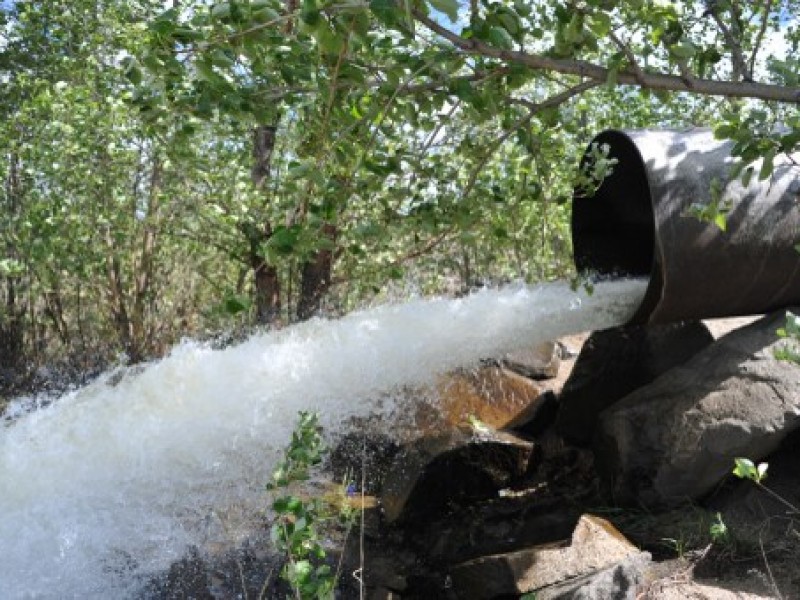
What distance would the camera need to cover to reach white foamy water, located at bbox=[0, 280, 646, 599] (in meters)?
4.84

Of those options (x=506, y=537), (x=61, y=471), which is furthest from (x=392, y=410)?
(x=61, y=471)

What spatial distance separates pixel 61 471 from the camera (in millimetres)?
5230

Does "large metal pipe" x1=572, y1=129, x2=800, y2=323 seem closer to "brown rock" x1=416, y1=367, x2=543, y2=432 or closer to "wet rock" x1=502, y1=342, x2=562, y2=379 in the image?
"brown rock" x1=416, y1=367, x2=543, y2=432

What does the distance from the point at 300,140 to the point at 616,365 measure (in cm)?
253

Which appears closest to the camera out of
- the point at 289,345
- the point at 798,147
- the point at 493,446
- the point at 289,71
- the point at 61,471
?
the point at 798,147

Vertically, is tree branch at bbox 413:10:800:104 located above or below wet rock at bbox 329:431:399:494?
above

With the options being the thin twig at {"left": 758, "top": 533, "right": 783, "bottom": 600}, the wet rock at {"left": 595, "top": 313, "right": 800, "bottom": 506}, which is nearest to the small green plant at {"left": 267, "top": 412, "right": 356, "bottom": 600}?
the thin twig at {"left": 758, "top": 533, "right": 783, "bottom": 600}

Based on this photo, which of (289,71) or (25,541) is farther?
(25,541)

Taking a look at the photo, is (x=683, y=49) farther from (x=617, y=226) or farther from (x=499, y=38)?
(x=617, y=226)

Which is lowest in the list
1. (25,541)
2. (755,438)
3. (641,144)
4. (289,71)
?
(25,541)

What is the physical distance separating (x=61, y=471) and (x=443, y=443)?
2.20m

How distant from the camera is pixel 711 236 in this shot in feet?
15.9

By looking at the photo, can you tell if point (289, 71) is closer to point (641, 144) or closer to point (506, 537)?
point (641, 144)

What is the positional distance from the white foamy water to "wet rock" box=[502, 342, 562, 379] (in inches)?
30.5
